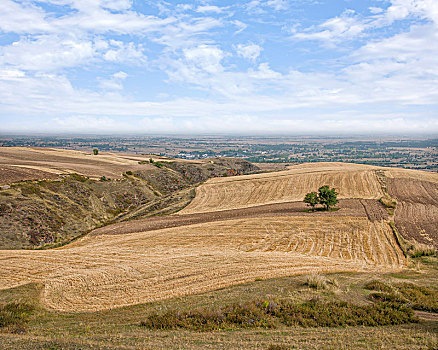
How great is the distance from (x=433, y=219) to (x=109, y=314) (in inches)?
1456

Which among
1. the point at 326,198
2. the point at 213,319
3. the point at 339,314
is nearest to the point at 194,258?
the point at 213,319

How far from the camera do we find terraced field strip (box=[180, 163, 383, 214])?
51.2 m

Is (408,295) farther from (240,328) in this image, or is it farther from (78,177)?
(78,177)

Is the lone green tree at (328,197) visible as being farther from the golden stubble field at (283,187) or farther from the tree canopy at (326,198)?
the golden stubble field at (283,187)

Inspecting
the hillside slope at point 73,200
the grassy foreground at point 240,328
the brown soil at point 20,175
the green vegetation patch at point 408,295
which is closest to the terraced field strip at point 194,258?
the grassy foreground at point 240,328

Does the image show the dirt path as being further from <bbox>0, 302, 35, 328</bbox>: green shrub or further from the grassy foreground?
<bbox>0, 302, 35, 328</bbox>: green shrub

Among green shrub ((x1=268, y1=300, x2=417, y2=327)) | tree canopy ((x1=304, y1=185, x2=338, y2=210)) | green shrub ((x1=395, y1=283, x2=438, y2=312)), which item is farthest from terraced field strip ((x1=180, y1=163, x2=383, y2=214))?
green shrub ((x1=268, y1=300, x2=417, y2=327))

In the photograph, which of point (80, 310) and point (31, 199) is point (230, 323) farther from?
point (31, 199)

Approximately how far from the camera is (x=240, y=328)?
1246 cm

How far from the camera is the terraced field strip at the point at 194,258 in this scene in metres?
18.5

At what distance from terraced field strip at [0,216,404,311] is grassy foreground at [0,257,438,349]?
1.59 m

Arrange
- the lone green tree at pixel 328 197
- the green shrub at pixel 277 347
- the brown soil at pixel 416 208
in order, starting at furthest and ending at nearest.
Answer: the lone green tree at pixel 328 197
the brown soil at pixel 416 208
the green shrub at pixel 277 347

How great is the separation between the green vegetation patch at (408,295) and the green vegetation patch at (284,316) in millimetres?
815

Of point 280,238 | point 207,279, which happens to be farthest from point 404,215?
point 207,279
